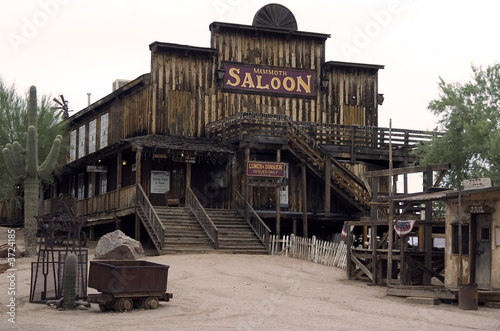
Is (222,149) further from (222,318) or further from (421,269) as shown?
(222,318)

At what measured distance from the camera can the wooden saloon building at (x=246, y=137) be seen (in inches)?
1302

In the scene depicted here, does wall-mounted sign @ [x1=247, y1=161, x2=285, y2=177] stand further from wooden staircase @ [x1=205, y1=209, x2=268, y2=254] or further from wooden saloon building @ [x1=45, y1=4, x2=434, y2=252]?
wooden staircase @ [x1=205, y1=209, x2=268, y2=254]

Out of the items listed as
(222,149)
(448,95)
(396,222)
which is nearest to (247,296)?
(396,222)

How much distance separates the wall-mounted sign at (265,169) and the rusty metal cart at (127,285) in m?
14.7

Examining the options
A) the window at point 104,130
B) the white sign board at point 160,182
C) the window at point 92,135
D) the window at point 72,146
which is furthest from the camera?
the window at point 72,146

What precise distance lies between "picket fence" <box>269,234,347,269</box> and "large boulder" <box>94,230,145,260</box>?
5.86 m

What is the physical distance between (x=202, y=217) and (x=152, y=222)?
1.99 m

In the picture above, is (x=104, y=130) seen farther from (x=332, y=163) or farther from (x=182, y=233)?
(x=332, y=163)

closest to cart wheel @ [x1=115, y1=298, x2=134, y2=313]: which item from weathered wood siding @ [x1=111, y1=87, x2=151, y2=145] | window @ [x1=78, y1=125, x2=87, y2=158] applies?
weathered wood siding @ [x1=111, y1=87, x2=151, y2=145]

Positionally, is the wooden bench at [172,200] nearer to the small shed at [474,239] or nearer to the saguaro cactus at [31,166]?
the saguaro cactus at [31,166]

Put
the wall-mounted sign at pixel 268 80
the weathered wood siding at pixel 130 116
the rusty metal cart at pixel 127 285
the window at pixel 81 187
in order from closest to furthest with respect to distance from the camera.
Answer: the rusty metal cart at pixel 127 285 → the weathered wood siding at pixel 130 116 → the wall-mounted sign at pixel 268 80 → the window at pixel 81 187

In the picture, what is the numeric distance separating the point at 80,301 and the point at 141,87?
64.0 feet

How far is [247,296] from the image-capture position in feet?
64.6

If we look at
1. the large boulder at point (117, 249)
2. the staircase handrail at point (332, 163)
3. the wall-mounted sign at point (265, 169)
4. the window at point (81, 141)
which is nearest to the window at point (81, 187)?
the window at point (81, 141)
